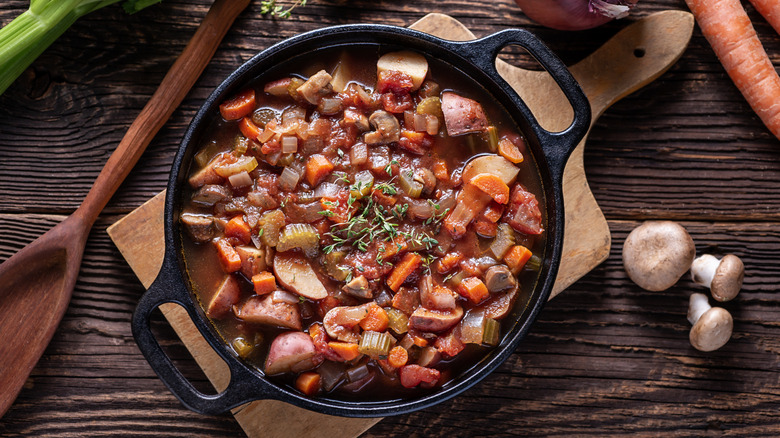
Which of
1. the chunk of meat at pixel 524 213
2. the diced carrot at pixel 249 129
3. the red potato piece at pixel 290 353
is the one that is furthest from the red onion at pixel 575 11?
the red potato piece at pixel 290 353

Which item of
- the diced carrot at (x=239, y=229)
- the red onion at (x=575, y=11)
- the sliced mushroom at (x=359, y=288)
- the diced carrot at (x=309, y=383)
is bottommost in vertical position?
the diced carrot at (x=309, y=383)

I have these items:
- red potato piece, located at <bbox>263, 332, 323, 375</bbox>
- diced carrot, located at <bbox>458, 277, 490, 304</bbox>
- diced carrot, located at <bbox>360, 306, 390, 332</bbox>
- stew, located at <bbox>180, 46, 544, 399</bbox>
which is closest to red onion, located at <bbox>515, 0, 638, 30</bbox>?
stew, located at <bbox>180, 46, 544, 399</bbox>

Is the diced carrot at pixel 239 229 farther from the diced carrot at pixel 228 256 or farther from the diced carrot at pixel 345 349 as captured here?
the diced carrot at pixel 345 349

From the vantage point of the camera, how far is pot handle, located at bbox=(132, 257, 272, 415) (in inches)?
119

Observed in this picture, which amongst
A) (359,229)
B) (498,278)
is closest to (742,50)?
(498,278)

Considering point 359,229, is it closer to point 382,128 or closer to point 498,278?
point 382,128

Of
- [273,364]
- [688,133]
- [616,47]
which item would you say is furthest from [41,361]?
[688,133]

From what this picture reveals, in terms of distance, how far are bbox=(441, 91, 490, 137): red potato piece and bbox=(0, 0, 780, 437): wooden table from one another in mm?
784

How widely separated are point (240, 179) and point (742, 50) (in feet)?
10.5

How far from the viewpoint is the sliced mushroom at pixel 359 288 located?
3131 mm

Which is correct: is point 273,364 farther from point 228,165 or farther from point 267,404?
point 228,165

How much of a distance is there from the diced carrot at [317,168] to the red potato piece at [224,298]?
0.70 m

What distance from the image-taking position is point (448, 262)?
324 centimetres

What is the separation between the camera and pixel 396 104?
3.29 meters
